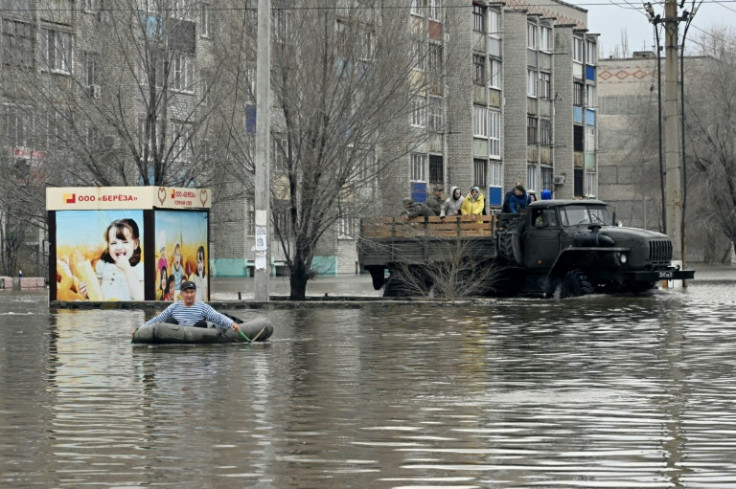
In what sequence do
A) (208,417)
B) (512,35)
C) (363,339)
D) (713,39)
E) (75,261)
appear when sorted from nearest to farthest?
(208,417)
(363,339)
(75,261)
(713,39)
(512,35)

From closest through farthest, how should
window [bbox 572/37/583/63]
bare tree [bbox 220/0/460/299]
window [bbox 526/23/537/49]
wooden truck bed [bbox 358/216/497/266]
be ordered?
wooden truck bed [bbox 358/216/497/266]
bare tree [bbox 220/0/460/299]
window [bbox 526/23/537/49]
window [bbox 572/37/583/63]

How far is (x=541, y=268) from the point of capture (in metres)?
37.6

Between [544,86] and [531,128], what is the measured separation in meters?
3.61

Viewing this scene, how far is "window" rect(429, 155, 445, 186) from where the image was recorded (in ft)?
285

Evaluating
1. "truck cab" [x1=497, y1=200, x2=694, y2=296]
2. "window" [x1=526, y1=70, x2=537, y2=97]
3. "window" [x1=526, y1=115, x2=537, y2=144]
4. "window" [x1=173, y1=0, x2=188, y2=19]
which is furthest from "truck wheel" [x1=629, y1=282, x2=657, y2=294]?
"window" [x1=526, y1=70, x2=537, y2=97]

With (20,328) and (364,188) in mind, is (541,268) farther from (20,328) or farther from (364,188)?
(20,328)

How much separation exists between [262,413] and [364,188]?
2602 cm

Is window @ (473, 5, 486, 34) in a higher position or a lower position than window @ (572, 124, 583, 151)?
higher

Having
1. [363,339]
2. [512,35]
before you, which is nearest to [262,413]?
[363,339]

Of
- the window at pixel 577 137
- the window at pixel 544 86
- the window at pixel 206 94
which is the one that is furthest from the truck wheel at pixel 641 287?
the window at pixel 577 137

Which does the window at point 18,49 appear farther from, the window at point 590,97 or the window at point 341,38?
Result: the window at point 590,97

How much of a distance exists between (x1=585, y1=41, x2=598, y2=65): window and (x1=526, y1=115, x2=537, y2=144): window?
9.81 metres

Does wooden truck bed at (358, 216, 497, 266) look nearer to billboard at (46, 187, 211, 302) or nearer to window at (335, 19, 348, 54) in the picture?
window at (335, 19, 348, 54)

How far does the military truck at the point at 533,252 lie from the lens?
121 feet
